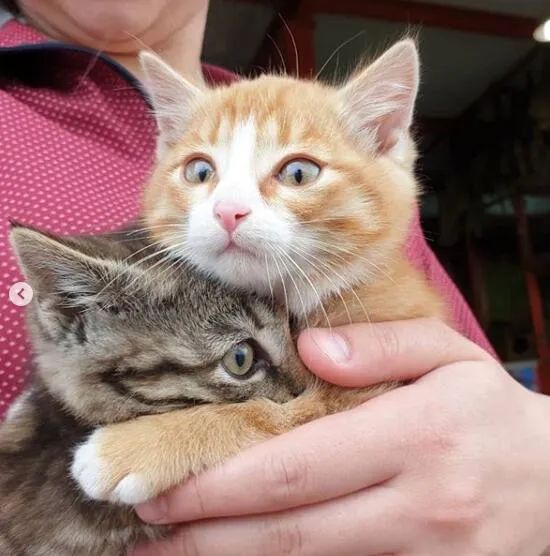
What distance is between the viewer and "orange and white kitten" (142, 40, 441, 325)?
2.91 feet

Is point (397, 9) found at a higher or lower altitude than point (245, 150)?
higher

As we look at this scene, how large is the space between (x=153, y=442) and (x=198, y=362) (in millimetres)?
109

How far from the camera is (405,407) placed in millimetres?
847

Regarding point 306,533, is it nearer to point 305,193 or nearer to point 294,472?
point 294,472

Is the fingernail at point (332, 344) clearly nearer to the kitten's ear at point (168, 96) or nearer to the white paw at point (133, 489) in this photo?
the white paw at point (133, 489)

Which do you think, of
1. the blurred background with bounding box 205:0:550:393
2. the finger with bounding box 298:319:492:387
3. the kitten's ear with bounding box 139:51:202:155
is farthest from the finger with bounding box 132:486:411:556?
the blurred background with bounding box 205:0:550:393

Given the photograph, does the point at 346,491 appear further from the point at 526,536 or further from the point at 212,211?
the point at 212,211

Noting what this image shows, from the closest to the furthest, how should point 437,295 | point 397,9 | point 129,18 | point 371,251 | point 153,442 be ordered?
point 153,442 → point 371,251 → point 437,295 → point 129,18 → point 397,9

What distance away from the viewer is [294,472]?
0.78m

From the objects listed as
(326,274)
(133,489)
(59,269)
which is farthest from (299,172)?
(133,489)

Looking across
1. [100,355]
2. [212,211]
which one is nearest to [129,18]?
[212,211]

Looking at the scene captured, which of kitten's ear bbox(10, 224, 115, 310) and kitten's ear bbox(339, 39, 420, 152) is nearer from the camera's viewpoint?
kitten's ear bbox(10, 224, 115, 310)

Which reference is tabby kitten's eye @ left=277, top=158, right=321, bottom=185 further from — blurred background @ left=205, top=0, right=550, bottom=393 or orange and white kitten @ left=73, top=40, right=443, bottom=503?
blurred background @ left=205, top=0, right=550, bottom=393

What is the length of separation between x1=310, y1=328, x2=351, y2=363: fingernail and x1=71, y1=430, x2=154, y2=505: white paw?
10.4 inches
